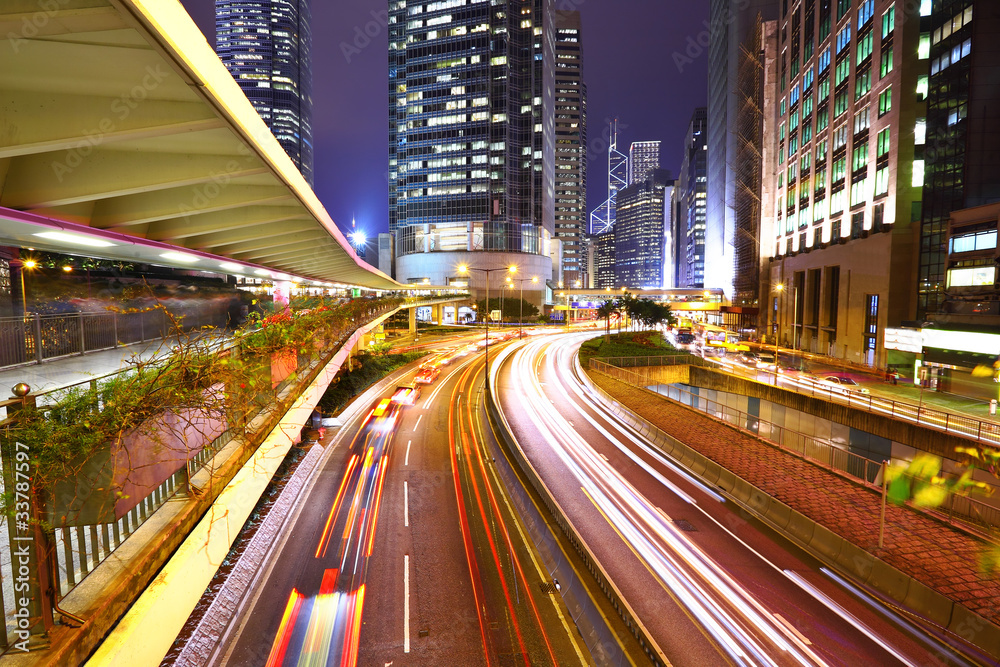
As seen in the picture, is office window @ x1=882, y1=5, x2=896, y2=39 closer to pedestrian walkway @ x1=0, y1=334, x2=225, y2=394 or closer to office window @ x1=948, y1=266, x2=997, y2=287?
office window @ x1=948, y1=266, x2=997, y2=287

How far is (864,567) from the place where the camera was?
988cm

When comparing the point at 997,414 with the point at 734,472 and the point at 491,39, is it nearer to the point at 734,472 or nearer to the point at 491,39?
the point at 734,472

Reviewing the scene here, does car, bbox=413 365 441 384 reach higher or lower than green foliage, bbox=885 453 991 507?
higher

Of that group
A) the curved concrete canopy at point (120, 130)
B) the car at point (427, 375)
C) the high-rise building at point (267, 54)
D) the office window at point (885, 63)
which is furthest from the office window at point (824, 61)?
the high-rise building at point (267, 54)

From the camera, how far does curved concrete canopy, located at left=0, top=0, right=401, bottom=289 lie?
10.6 feet

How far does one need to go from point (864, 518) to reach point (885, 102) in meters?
43.5

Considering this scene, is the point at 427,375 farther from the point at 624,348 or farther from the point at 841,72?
the point at 841,72

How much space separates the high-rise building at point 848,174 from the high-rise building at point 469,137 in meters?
53.3

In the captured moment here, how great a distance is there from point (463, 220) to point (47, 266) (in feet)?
318

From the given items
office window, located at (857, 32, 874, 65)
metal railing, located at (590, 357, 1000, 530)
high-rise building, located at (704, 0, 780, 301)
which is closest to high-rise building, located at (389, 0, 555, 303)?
high-rise building, located at (704, 0, 780, 301)

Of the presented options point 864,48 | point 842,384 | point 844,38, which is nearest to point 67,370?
point 842,384

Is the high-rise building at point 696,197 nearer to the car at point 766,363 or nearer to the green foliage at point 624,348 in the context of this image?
the green foliage at point 624,348

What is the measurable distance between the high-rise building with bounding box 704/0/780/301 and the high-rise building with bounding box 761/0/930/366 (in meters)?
24.2

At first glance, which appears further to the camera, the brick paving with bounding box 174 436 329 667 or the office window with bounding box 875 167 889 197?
the office window with bounding box 875 167 889 197
